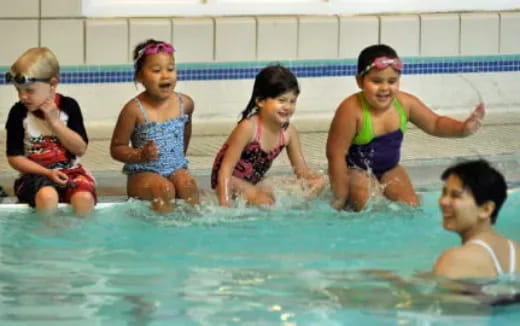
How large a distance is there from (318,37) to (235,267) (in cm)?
398

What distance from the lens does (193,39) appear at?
966 cm

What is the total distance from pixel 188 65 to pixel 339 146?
2.59 m

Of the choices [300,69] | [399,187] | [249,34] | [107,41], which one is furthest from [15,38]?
[399,187]

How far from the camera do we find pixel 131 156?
7.23 meters

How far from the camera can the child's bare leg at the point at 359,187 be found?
738 centimetres

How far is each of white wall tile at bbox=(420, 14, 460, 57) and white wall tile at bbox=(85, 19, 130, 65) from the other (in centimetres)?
229

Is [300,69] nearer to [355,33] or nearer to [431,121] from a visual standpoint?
[355,33]

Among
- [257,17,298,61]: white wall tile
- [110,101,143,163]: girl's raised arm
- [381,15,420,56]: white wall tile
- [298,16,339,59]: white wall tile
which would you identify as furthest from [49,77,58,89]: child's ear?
A: [381,15,420,56]: white wall tile

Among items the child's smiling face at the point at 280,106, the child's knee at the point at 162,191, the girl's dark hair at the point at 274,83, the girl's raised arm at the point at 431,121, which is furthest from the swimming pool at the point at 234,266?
the girl's dark hair at the point at 274,83

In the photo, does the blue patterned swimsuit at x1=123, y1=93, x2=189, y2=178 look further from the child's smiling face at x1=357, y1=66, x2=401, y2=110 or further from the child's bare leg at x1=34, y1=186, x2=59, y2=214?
the child's smiling face at x1=357, y1=66, x2=401, y2=110

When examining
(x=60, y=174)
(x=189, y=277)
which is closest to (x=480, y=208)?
(x=189, y=277)

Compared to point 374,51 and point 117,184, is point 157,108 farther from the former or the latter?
point 374,51

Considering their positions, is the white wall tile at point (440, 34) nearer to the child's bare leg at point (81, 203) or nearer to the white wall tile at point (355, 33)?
the white wall tile at point (355, 33)

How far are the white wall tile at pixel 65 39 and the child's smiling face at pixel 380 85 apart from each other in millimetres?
2744
